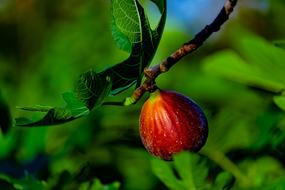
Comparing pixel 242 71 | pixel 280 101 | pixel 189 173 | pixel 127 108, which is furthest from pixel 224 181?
pixel 127 108

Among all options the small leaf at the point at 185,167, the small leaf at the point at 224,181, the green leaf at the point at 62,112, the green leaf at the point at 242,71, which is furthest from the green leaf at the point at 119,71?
the green leaf at the point at 242,71

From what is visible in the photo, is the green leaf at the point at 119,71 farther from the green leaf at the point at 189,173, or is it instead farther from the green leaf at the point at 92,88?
the green leaf at the point at 189,173

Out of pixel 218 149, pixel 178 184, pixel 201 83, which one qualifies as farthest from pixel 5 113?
pixel 201 83

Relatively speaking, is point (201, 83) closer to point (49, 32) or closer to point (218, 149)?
point (218, 149)

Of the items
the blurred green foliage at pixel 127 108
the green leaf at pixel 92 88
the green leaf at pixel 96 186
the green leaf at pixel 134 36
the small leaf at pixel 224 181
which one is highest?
the green leaf at pixel 134 36

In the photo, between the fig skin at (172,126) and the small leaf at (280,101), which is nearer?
the fig skin at (172,126)

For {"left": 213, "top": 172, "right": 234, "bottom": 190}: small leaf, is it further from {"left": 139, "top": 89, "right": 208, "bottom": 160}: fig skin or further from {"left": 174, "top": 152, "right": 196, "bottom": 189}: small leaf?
{"left": 139, "top": 89, "right": 208, "bottom": 160}: fig skin
